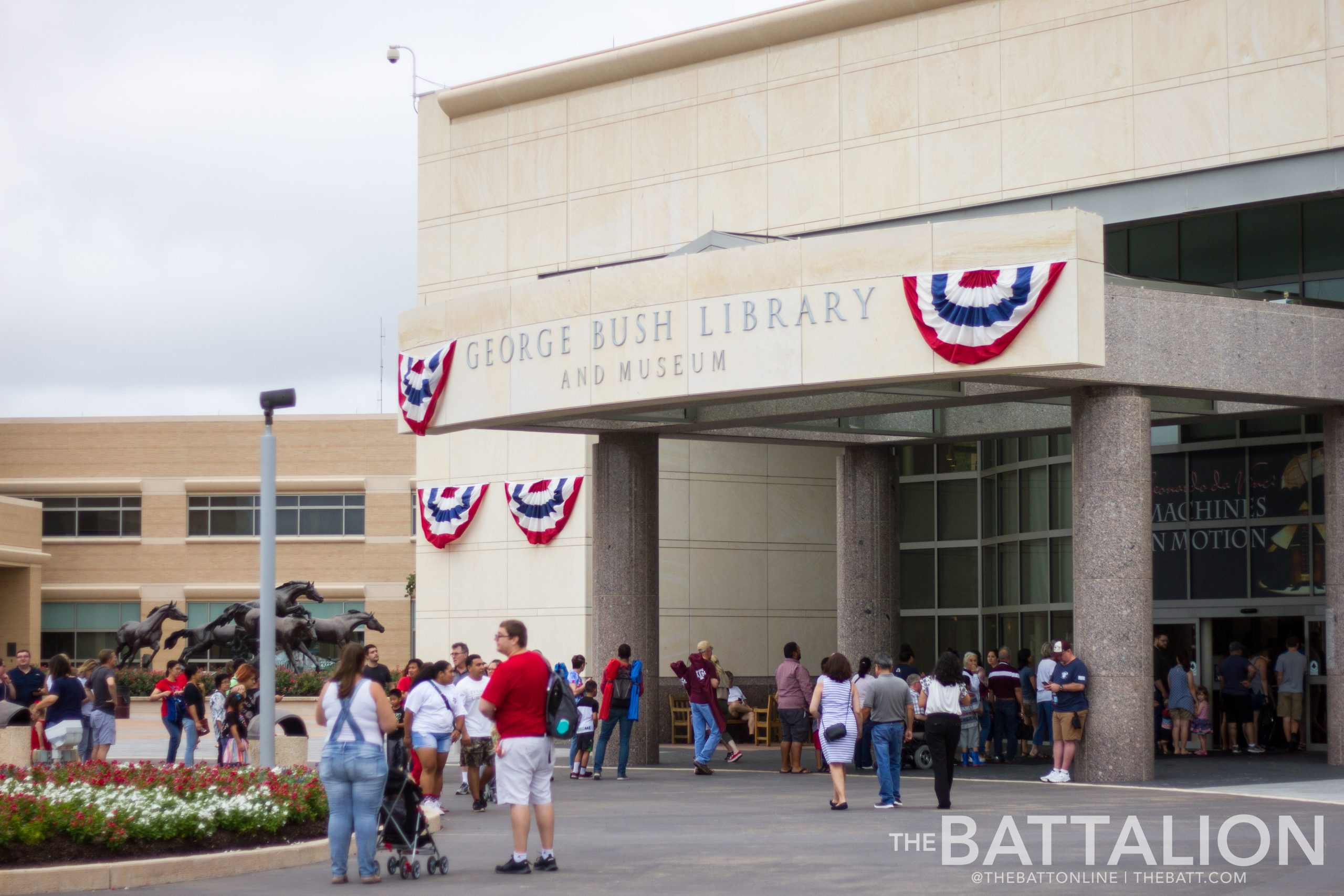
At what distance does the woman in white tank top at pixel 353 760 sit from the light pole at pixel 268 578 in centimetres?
260

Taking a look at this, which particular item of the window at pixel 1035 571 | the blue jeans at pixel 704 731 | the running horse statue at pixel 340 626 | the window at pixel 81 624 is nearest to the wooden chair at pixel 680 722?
the window at pixel 1035 571

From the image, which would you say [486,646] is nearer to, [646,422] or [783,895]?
[646,422]

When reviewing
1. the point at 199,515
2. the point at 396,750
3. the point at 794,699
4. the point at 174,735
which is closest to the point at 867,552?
the point at 794,699

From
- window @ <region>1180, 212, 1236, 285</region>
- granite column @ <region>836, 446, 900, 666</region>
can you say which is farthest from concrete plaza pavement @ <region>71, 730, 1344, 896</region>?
window @ <region>1180, 212, 1236, 285</region>

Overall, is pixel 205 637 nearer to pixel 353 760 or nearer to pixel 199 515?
pixel 199 515

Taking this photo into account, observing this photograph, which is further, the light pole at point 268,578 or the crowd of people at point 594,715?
the light pole at point 268,578

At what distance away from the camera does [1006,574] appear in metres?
31.1

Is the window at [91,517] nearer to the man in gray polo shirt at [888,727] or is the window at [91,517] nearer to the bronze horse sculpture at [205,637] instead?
the bronze horse sculpture at [205,637]

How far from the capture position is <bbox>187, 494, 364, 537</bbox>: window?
5812 cm

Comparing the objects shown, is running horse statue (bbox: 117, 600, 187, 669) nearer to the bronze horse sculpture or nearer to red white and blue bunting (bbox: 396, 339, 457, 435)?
the bronze horse sculpture

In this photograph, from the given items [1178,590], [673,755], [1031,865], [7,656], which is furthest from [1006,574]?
[7,656]

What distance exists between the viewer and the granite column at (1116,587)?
19984 millimetres

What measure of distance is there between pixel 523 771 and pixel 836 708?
6628 millimetres

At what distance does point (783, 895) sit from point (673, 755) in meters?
17.1
